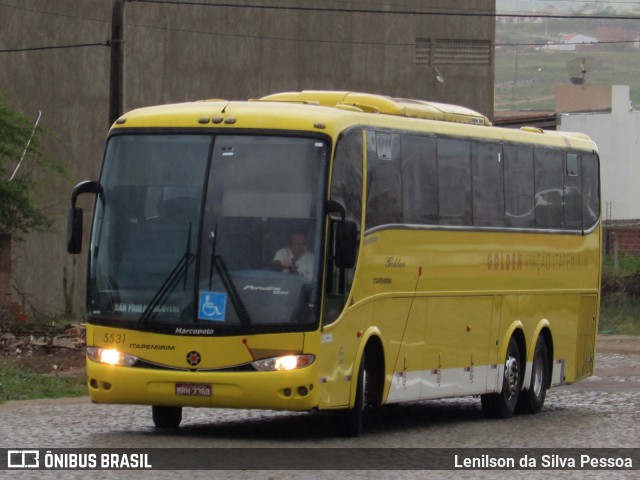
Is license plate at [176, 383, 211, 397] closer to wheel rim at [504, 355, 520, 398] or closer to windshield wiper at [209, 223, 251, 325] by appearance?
windshield wiper at [209, 223, 251, 325]

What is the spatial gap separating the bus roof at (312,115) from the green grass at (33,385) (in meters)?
5.24

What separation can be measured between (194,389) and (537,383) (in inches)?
292

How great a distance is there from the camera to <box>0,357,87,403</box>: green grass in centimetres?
2047

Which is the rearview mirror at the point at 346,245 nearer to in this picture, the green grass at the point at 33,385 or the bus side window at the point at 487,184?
the bus side window at the point at 487,184

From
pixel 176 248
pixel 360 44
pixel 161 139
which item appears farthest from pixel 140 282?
pixel 360 44

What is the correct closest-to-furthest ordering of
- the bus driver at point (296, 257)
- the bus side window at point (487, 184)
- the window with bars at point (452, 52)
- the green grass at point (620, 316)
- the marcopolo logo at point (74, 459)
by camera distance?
the marcopolo logo at point (74, 459) < the bus driver at point (296, 257) < the bus side window at point (487, 184) < the green grass at point (620, 316) < the window with bars at point (452, 52)

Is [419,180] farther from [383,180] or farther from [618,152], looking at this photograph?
[618,152]

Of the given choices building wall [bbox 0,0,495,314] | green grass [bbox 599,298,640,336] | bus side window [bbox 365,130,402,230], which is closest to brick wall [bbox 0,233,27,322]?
building wall [bbox 0,0,495,314]

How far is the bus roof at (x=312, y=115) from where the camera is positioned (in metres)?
15.5

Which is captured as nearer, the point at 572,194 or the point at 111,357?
the point at 111,357

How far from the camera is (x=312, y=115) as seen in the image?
51.2 feet

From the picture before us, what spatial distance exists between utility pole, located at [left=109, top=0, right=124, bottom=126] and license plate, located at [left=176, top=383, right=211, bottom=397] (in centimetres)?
1245

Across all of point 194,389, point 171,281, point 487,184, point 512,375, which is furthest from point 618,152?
point 194,389

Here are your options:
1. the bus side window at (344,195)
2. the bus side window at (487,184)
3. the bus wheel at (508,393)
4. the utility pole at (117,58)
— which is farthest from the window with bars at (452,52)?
the bus side window at (344,195)
